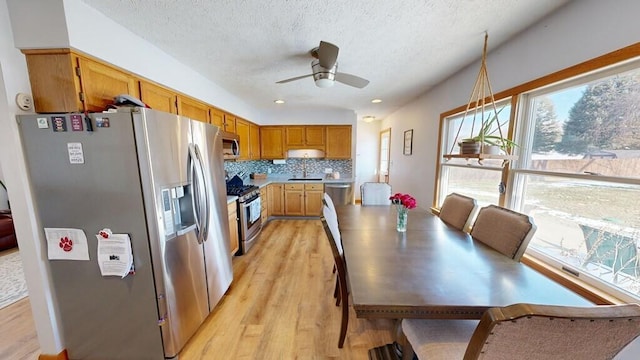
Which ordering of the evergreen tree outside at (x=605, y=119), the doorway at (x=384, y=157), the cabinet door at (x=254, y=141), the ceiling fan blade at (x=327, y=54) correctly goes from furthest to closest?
the doorway at (x=384, y=157), the cabinet door at (x=254, y=141), the ceiling fan blade at (x=327, y=54), the evergreen tree outside at (x=605, y=119)

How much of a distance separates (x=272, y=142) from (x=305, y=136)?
761 millimetres

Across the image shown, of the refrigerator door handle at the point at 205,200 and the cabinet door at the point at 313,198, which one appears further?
the cabinet door at the point at 313,198

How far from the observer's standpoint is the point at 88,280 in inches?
53.4

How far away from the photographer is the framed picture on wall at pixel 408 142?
13.0ft

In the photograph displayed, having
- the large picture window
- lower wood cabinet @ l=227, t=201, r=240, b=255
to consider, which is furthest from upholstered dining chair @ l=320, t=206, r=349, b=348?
lower wood cabinet @ l=227, t=201, r=240, b=255

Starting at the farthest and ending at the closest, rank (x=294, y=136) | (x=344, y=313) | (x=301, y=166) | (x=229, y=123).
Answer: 1. (x=301, y=166)
2. (x=294, y=136)
3. (x=229, y=123)
4. (x=344, y=313)

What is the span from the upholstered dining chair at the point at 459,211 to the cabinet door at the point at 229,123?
3.03m

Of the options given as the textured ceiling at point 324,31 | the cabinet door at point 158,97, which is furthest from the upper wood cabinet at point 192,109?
the textured ceiling at point 324,31

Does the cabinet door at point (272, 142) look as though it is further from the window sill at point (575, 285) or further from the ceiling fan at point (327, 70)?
the window sill at point (575, 285)

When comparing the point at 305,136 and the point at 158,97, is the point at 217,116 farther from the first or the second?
the point at 305,136

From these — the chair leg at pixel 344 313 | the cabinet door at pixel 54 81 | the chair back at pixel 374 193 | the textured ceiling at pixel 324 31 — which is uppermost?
the textured ceiling at pixel 324 31

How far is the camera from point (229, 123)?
3291mm

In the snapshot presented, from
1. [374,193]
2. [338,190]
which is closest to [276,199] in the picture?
[338,190]

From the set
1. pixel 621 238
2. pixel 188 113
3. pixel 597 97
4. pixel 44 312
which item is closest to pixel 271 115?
Answer: pixel 188 113
